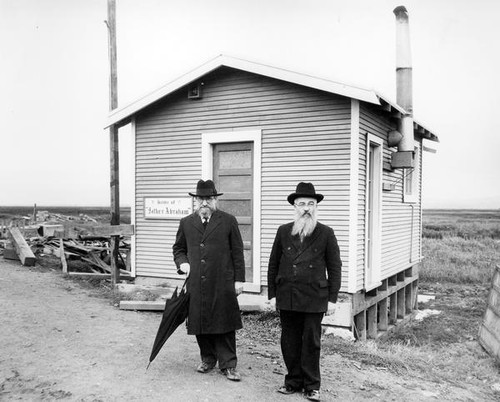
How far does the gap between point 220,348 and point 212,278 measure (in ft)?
2.42

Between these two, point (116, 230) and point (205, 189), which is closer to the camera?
point (205, 189)

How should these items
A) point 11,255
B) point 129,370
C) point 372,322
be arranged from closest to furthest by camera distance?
1. point 129,370
2. point 372,322
3. point 11,255

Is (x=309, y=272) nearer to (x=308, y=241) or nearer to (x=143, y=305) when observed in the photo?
(x=308, y=241)

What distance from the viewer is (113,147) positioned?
34.1 ft

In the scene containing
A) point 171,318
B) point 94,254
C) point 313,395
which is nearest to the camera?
point 313,395

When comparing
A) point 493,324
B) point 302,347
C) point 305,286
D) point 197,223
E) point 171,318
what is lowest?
point 493,324

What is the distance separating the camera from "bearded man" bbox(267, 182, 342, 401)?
194 inches

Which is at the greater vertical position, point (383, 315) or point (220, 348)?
point (220, 348)

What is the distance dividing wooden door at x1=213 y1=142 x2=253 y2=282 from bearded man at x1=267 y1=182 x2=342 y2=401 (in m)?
3.90

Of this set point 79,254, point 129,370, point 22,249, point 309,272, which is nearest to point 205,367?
point 129,370

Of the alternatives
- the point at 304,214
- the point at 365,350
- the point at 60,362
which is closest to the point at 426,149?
the point at 365,350

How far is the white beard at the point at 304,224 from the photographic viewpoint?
5.02 metres

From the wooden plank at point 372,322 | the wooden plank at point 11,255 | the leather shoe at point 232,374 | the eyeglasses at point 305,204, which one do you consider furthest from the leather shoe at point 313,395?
the wooden plank at point 11,255

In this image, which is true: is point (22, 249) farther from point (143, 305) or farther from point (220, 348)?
point (220, 348)
